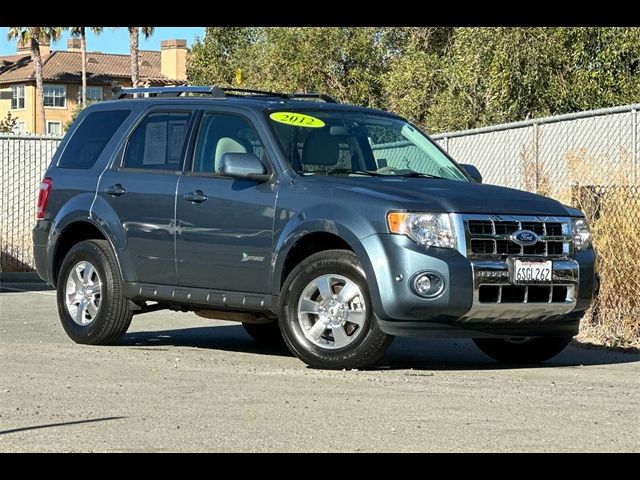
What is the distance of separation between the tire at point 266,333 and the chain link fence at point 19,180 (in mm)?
10909

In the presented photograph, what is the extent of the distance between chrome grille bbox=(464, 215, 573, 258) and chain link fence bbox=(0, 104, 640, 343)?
2.30m

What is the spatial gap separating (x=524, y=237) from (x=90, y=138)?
13.8 feet

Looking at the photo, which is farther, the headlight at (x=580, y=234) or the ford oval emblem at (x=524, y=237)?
the headlight at (x=580, y=234)

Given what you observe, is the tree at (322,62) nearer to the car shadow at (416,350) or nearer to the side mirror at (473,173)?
the car shadow at (416,350)

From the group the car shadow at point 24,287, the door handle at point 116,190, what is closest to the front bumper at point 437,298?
the door handle at point 116,190

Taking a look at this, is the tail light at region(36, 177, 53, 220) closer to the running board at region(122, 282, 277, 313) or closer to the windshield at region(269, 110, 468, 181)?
the running board at region(122, 282, 277, 313)

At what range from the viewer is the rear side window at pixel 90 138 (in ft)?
41.1

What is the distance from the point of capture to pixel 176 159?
464 inches

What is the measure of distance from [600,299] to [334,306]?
3.70 metres

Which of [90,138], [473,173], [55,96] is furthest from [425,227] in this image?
[55,96]

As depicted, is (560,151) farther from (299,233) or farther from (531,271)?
(299,233)

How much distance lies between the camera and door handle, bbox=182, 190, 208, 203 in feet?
37.2

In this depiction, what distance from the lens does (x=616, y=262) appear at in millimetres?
13039
